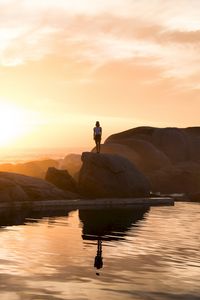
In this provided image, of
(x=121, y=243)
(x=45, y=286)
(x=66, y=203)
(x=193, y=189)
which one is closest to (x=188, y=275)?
(x=45, y=286)

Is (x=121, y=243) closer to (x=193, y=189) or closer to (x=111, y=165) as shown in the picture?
(x=111, y=165)

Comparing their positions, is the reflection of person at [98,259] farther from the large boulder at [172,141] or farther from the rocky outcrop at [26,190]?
the large boulder at [172,141]

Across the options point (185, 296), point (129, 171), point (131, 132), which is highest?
point (131, 132)

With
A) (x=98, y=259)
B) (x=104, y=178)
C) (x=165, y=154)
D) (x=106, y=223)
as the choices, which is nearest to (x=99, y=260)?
(x=98, y=259)

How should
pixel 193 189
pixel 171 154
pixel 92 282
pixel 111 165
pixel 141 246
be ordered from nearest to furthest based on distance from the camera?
pixel 92 282, pixel 141 246, pixel 111 165, pixel 193 189, pixel 171 154

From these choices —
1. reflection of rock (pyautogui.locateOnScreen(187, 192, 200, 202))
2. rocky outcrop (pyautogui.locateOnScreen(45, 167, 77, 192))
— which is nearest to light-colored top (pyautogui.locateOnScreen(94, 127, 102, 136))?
rocky outcrop (pyautogui.locateOnScreen(45, 167, 77, 192))

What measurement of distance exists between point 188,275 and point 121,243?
464 cm

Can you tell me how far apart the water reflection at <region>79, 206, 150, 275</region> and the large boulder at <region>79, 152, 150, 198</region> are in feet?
11.4

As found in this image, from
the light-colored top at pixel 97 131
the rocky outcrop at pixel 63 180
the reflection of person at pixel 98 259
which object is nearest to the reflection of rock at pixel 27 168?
the rocky outcrop at pixel 63 180

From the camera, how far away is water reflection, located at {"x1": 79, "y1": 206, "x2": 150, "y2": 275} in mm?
16938

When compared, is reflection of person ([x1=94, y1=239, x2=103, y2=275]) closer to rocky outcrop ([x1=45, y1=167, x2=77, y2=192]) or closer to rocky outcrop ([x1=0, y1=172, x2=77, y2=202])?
rocky outcrop ([x1=0, y1=172, x2=77, y2=202])

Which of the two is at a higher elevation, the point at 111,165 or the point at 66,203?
the point at 111,165

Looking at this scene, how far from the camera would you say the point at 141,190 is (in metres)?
34.4

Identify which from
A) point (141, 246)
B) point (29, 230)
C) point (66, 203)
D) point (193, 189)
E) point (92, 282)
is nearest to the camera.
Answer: point (92, 282)
